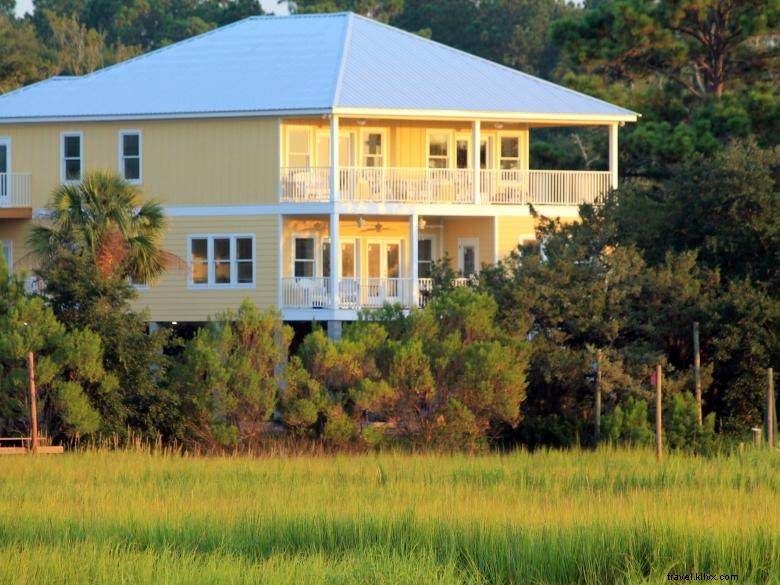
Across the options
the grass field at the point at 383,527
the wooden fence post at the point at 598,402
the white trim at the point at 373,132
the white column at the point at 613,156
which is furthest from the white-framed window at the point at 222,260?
the grass field at the point at 383,527

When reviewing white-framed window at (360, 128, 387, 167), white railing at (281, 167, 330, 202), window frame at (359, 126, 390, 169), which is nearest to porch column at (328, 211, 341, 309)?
white railing at (281, 167, 330, 202)

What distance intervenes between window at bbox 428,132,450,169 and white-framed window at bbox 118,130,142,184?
24.8 ft

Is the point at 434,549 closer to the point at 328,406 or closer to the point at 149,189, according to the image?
the point at 328,406

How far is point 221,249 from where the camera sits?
41.7 metres

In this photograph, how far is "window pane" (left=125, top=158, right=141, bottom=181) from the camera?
42.3 metres

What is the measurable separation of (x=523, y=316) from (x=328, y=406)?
4.62 m

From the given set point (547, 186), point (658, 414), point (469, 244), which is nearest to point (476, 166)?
point (547, 186)

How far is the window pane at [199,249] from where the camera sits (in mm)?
41694

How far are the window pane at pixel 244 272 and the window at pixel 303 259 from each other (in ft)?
4.19

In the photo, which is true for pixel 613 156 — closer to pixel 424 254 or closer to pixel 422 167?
pixel 422 167

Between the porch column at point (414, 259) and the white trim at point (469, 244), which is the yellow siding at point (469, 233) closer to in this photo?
the white trim at point (469, 244)

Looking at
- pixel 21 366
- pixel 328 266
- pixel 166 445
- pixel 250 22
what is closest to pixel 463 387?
pixel 166 445

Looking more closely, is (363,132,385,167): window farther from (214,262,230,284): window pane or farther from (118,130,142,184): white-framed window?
(118,130,142,184): white-framed window

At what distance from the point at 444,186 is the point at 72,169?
9.39 meters
